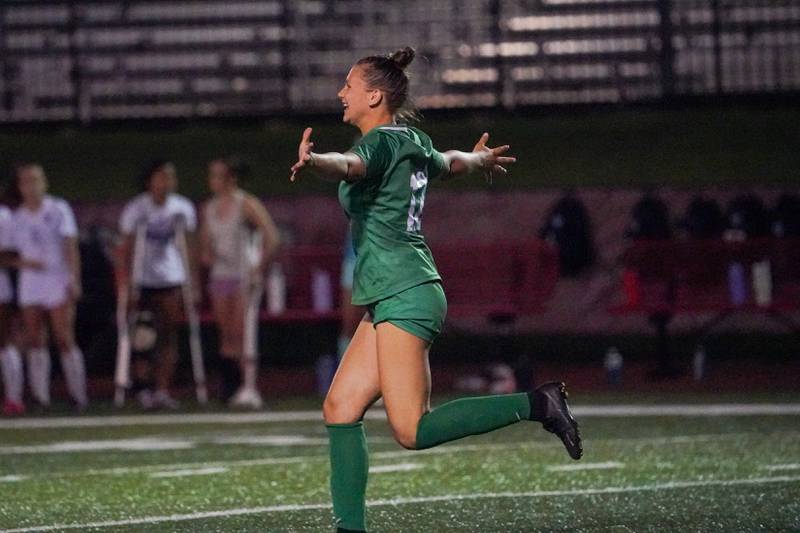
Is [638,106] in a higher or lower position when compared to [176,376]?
higher

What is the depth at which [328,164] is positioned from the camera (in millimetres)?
6047

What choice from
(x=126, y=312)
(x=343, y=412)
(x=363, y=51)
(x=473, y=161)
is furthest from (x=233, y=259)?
(x=343, y=412)

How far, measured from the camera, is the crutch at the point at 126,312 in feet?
48.5

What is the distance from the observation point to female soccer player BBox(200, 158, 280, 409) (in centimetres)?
1497

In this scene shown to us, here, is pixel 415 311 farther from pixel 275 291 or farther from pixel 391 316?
pixel 275 291

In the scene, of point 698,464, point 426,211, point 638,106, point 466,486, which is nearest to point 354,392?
point 466,486

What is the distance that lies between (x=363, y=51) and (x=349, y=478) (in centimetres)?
1424

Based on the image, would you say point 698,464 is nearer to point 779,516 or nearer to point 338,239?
point 779,516

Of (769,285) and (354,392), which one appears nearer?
(354,392)

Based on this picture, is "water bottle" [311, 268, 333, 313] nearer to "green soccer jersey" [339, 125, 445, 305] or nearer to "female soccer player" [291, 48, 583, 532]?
"female soccer player" [291, 48, 583, 532]

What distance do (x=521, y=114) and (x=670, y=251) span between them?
429 cm

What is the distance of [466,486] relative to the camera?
29.5ft

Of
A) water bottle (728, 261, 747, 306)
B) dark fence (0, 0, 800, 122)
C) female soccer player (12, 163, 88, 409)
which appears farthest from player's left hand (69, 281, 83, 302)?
dark fence (0, 0, 800, 122)

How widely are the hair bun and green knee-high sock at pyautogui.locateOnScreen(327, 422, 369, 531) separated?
4.50ft
